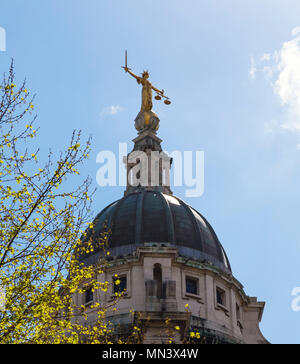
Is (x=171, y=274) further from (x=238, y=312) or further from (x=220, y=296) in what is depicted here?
(x=238, y=312)

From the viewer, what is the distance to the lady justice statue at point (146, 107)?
75500 millimetres

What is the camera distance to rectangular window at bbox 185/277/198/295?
57.6 meters

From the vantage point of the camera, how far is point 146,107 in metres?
76.6

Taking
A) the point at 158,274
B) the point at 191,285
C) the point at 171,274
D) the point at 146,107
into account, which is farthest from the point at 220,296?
the point at 146,107

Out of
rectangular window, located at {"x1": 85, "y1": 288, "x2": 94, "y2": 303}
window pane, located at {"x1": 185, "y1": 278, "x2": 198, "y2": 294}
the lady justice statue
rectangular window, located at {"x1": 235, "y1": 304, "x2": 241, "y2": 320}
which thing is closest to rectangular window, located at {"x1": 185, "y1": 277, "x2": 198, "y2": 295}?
window pane, located at {"x1": 185, "y1": 278, "x2": 198, "y2": 294}

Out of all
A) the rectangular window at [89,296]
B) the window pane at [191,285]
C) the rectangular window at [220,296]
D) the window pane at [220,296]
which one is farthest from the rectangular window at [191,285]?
the rectangular window at [89,296]

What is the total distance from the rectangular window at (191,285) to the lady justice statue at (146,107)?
21.7m

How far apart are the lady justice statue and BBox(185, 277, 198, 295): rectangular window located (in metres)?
21.7

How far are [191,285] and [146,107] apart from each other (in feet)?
80.0

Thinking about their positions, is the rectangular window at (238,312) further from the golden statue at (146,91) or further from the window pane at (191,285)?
the golden statue at (146,91)
